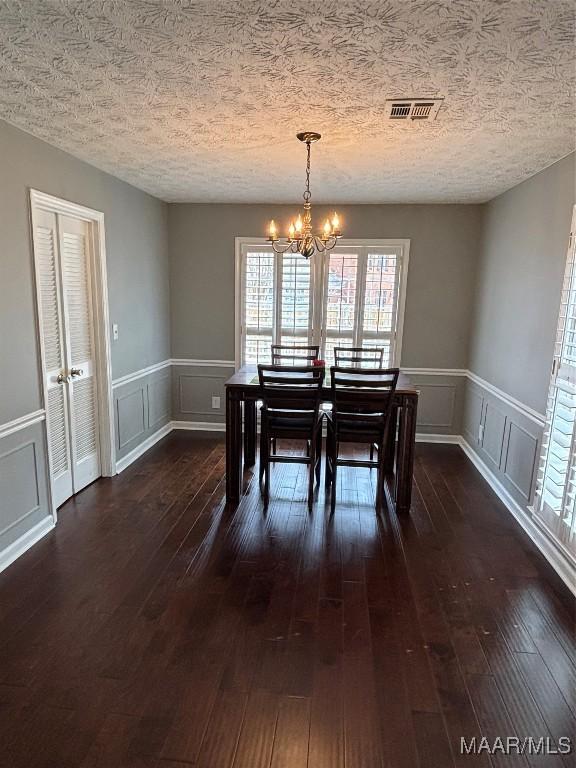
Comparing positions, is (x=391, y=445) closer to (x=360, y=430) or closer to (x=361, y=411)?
(x=360, y=430)

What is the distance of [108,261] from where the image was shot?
3.74m

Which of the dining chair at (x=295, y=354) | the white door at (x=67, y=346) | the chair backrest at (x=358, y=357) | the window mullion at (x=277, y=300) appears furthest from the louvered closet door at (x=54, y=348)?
the chair backrest at (x=358, y=357)

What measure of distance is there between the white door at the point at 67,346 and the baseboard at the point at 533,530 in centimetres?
338

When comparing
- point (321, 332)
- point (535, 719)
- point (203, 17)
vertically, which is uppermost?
point (203, 17)

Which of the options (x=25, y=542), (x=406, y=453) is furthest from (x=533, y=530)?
(x=25, y=542)

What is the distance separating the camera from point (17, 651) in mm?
1997

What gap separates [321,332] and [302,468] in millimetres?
1605

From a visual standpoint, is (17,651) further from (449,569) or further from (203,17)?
(203,17)

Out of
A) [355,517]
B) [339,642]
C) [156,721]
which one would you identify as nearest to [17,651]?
[156,721]

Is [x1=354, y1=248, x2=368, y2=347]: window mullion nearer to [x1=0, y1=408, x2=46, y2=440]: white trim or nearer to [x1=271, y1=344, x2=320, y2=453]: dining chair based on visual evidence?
[x1=271, y1=344, x2=320, y2=453]: dining chair

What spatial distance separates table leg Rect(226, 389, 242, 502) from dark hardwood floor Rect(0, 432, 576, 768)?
0.64ft

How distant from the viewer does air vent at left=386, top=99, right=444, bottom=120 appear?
2.17 m

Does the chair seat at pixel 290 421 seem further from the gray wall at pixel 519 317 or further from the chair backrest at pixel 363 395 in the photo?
the gray wall at pixel 519 317
